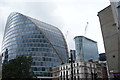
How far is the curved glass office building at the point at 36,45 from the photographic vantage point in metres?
110

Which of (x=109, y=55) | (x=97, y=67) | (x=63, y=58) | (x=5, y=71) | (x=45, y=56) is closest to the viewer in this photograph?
(x=109, y=55)

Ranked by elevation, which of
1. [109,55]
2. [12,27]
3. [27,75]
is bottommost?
[27,75]

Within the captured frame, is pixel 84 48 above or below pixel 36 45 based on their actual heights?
above

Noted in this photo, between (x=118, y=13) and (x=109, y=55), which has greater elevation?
(x=118, y=13)

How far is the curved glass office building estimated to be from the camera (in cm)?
11050

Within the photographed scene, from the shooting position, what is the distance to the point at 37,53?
11281 cm

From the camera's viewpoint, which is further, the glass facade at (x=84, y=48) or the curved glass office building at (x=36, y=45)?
the glass facade at (x=84, y=48)

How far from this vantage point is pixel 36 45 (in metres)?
115

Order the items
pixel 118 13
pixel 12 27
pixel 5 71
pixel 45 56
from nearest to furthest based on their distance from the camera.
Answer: pixel 118 13
pixel 5 71
pixel 45 56
pixel 12 27

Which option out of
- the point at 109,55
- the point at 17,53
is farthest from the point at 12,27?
the point at 109,55

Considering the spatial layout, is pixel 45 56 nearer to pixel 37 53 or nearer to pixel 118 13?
pixel 37 53

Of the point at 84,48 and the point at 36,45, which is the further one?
the point at 84,48

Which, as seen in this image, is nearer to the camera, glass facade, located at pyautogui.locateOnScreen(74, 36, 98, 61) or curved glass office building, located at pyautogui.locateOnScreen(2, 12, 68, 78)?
curved glass office building, located at pyautogui.locateOnScreen(2, 12, 68, 78)

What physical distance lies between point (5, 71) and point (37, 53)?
51.6 meters
